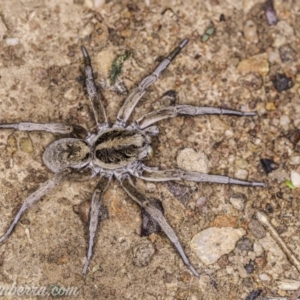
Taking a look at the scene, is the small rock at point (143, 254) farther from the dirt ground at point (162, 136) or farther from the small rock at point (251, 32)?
the small rock at point (251, 32)

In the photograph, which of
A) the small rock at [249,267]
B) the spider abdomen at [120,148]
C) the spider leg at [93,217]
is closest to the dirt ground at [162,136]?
the small rock at [249,267]

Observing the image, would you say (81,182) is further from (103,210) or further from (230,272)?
(230,272)

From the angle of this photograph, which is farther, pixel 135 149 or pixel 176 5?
pixel 176 5

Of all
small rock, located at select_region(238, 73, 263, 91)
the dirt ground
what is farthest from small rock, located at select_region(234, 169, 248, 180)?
small rock, located at select_region(238, 73, 263, 91)

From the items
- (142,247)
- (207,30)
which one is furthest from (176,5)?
(142,247)

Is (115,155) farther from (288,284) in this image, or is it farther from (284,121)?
(288,284)

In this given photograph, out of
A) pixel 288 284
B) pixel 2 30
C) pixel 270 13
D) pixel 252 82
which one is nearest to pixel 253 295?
pixel 288 284
